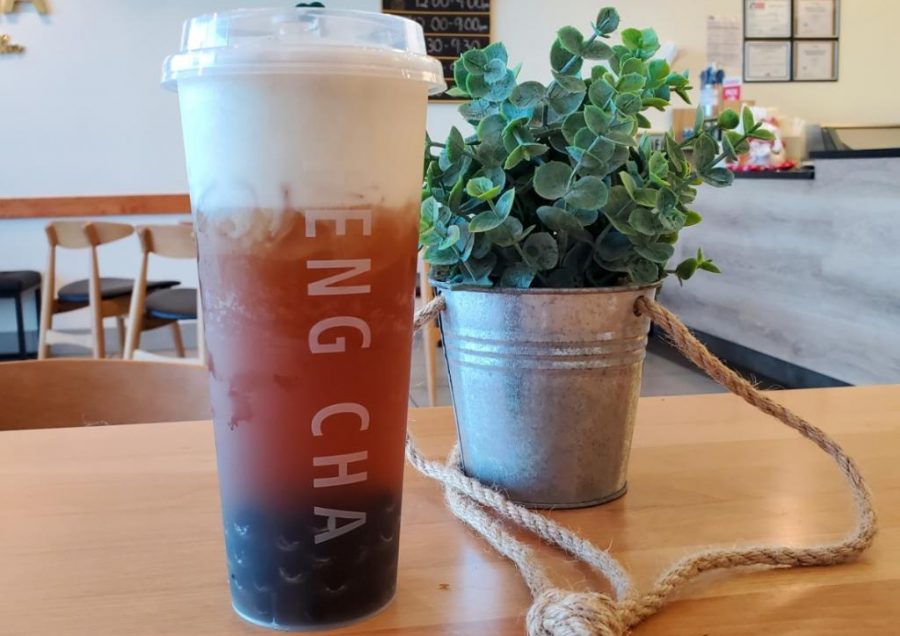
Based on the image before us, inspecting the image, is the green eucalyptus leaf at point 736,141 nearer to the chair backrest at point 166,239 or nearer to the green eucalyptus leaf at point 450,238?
the green eucalyptus leaf at point 450,238

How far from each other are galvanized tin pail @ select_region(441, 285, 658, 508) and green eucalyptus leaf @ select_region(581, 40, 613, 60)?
0.48 feet

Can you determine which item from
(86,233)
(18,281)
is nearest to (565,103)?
(86,233)

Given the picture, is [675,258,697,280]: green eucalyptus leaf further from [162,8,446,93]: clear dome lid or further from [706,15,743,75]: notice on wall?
[706,15,743,75]: notice on wall

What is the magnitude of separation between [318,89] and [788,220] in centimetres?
286

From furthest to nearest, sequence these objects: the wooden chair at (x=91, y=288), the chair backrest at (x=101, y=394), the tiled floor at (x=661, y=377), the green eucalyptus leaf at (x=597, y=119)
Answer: the tiled floor at (x=661, y=377) → the wooden chair at (x=91, y=288) → the chair backrest at (x=101, y=394) → the green eucalyptus leaf at (x=597, y=119)

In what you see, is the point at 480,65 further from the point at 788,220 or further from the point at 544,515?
the point at 788,220

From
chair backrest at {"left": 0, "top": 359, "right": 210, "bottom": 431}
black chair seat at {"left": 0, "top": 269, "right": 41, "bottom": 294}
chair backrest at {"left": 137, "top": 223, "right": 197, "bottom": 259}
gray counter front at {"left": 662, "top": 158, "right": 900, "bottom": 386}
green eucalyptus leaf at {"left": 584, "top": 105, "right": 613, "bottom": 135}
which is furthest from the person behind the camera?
black chair seat at {"left": 0, "top": 269, "right": 41, "bottom": 294}

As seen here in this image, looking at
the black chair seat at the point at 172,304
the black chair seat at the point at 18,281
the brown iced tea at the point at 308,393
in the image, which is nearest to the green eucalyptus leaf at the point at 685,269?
the brown iced tea at the point at 308,393

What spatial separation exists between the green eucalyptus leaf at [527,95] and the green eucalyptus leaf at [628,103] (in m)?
0.05

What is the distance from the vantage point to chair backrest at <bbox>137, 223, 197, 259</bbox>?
2406 mm

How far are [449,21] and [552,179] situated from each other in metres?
3.83

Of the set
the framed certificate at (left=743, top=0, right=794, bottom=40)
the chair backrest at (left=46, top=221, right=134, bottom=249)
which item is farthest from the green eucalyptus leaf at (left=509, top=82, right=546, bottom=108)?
the framed certificate at (left=743, top=0, right=794, bottom=40)

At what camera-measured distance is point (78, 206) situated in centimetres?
358

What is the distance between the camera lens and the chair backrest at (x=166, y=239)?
2406 mm
